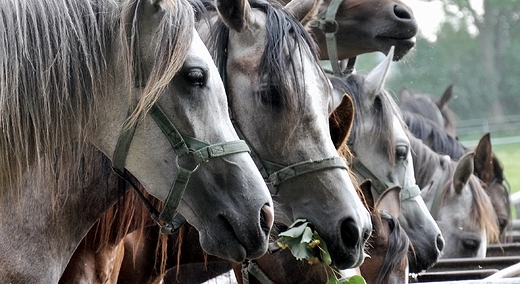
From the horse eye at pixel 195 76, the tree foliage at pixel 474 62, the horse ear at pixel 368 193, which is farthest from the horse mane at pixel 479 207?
the tree foliage at pixel 474 62

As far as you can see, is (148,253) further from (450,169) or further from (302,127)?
(450,169)

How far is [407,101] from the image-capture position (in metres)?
9.37

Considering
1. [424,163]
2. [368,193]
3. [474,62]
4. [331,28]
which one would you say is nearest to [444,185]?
[424,163]

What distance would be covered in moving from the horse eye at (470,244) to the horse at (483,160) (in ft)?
3.94

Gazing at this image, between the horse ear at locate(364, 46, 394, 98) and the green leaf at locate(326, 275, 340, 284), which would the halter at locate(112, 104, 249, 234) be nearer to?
the green leaf at locate(326, 275, 340, 284)

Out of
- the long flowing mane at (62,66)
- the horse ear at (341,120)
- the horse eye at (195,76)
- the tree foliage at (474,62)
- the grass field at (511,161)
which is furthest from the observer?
the tree foliage at (474,62)

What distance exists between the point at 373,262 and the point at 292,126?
0.93 metres

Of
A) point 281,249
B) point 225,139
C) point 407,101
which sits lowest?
point 407,101

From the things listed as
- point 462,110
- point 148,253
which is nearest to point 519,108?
point 462,110

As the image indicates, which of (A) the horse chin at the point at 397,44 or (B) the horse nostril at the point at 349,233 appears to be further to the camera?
(A) the horse chin at the point at 397,44

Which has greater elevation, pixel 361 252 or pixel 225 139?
pixel 225 139

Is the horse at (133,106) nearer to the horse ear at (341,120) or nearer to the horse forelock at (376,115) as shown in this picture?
the horse ear at (341,120)

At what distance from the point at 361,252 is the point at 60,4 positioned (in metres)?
1.45

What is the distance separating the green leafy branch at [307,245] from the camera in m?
3.44
